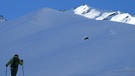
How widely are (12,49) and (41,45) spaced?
2698 mm

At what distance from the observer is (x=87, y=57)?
29.1 metres

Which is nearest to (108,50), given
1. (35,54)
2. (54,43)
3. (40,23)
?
(35,54)

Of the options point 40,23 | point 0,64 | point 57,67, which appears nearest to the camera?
point 57,67

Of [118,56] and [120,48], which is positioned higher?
[120,48]

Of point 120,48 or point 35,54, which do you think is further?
point 35,54

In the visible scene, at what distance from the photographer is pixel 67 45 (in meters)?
37.5

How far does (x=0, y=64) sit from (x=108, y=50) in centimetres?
900

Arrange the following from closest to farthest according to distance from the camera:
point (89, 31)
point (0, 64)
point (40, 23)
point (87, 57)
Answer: point (87, 57)
point (0, 64)
point (89, 31)
point (40, 23)

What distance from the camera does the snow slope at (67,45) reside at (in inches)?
995

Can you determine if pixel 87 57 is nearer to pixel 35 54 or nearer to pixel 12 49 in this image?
pixel 35 54

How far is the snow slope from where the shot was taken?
25.3 meters

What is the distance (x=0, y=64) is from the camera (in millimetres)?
34281

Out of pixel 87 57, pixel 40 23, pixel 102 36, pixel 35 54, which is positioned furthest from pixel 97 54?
pixel 40 23

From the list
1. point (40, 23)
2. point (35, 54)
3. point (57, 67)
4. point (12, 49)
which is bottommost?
point (57, 67)
